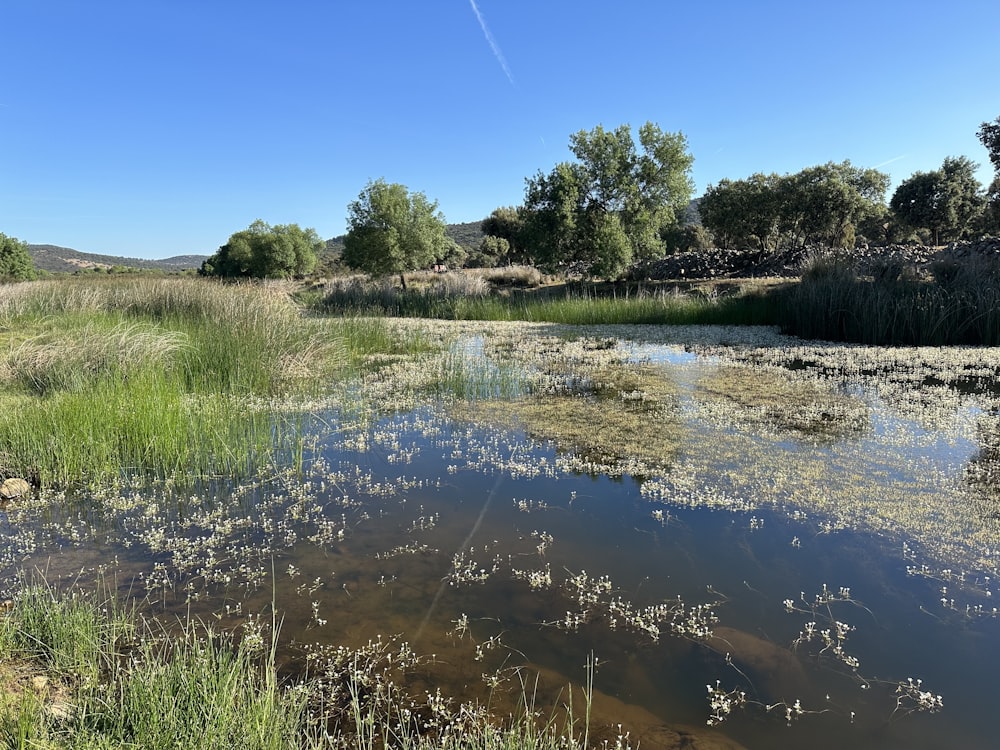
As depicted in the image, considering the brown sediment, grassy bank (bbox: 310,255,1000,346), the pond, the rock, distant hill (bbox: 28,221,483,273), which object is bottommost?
the brown sediment

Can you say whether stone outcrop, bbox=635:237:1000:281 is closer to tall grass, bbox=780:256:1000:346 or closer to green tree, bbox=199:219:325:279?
tall grass, bbox=780:256:1000:346

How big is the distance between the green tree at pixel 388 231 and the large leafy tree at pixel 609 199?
3.09 metres

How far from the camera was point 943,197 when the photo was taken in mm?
22219

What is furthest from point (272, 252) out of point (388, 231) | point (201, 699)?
point (201, 699)

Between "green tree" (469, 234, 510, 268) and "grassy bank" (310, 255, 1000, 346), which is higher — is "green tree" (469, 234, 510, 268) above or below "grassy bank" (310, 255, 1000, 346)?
above

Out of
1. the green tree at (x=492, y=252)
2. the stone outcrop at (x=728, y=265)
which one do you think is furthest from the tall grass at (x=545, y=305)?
the green tree at (x=492, y=252)

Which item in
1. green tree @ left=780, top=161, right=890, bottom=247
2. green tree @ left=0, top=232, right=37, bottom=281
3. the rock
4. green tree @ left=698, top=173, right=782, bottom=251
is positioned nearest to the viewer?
the rock

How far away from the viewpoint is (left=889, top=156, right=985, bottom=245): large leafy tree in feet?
Result: 72.9

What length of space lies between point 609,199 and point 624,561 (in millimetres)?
14749

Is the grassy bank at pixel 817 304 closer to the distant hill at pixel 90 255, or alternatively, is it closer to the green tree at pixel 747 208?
the green tree at pixel 747 208

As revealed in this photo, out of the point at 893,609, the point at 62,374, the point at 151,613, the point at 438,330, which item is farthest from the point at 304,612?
the point at 438,330

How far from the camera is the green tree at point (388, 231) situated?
15.3 m

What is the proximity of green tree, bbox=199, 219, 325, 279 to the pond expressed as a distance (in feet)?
108

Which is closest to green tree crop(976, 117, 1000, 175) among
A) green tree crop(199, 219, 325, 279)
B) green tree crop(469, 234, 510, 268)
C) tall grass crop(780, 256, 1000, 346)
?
tall grass crop(780, 256, 1000, 346)
